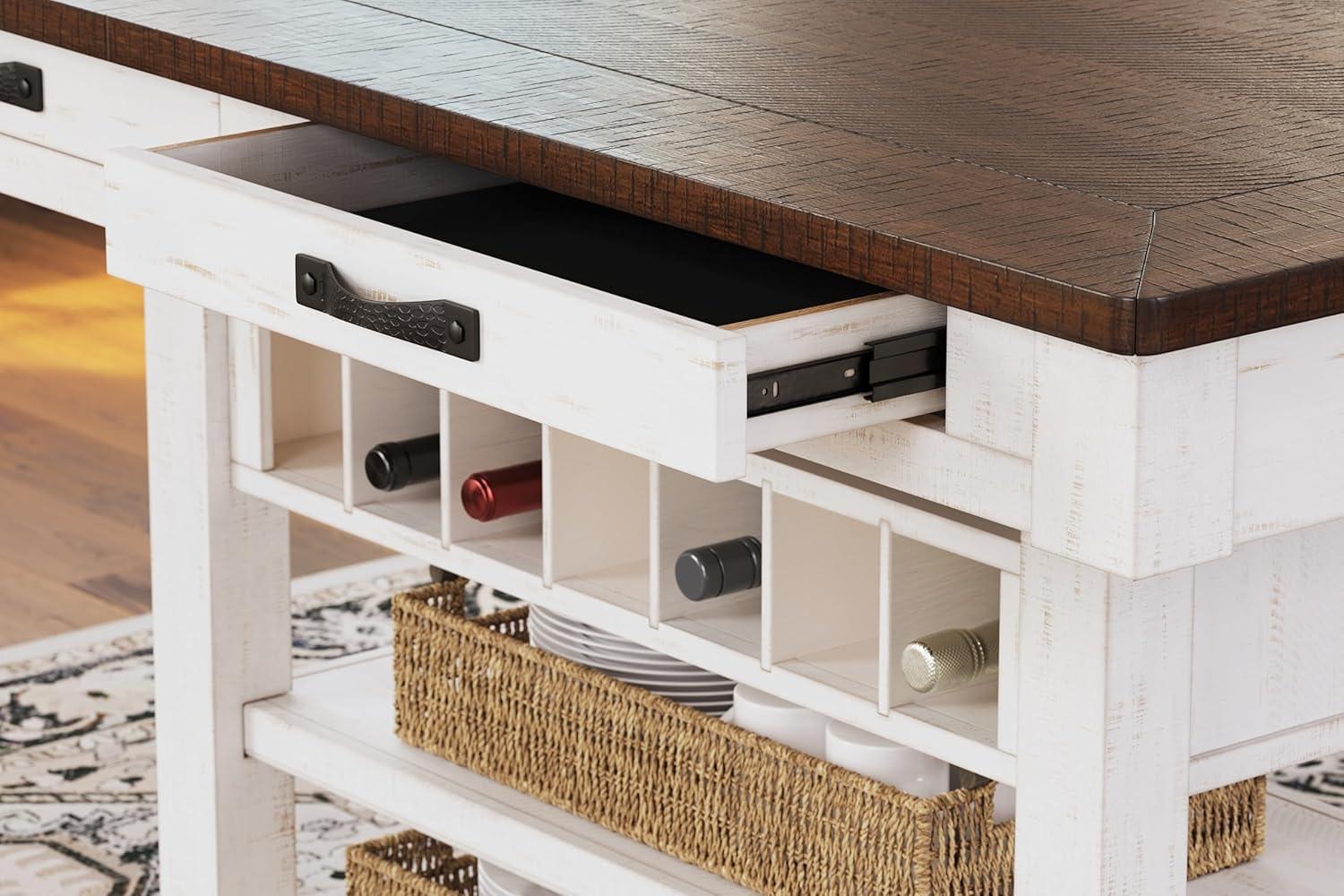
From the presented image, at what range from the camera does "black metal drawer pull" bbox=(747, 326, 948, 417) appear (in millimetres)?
874

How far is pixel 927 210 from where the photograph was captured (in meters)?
0.90

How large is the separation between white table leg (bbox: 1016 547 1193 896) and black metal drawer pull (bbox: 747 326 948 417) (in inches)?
4.3

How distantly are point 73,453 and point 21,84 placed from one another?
176 cm

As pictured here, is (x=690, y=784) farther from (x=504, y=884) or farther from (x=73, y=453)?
(x=73, y=453)

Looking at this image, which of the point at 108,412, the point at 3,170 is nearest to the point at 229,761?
the point at 3,170

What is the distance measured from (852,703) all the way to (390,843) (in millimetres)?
608

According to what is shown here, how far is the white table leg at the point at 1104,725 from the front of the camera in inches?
36.8

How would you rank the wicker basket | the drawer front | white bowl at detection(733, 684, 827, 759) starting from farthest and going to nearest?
the drawer front
white bowl at detection(733, 684, 827, 759)
the wicker basket

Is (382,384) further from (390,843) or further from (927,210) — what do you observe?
(927,210)

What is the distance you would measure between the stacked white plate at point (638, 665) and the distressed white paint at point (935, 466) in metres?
0.43

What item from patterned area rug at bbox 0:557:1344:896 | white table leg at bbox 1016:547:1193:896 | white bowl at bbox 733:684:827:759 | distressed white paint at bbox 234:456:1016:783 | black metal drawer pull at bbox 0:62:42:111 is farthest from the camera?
patterned area rug at bbox 0:557:1344:896

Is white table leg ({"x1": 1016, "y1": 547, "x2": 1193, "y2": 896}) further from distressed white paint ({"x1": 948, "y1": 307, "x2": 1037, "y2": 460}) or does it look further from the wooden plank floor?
the wooden plank floor

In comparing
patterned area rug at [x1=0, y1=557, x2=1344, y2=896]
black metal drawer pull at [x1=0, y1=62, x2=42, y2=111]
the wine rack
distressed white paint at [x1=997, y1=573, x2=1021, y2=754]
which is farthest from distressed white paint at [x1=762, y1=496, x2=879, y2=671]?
patterned area rug at [x1=0, y1=557, x2=1344, y2=896]

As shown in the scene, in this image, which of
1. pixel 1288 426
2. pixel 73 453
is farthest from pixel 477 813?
pixel 73 453
